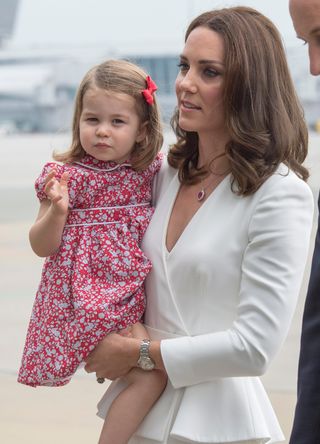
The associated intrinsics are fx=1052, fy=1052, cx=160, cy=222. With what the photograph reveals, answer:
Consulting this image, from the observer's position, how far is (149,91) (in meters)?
2.54

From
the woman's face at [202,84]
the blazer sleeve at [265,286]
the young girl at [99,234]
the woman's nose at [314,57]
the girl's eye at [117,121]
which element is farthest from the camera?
the girl's eye at [117,121]

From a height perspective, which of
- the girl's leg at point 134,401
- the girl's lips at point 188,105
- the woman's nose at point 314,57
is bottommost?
the girl's leg at point 134,401

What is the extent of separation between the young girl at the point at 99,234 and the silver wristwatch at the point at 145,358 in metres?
0.03

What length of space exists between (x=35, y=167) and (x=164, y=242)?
21.9m

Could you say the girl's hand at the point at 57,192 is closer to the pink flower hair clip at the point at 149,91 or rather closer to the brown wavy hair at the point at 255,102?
the pink flower hair clip at the point at 149,91

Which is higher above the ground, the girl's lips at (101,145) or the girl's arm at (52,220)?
the girl's lips at (101,145)

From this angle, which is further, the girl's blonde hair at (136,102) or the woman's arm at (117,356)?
the girl's blonde hair at (136,102)

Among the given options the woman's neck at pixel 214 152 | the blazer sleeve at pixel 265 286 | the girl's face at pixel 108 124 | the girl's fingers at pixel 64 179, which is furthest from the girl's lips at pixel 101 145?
the blazer sleeve at pixel 265 286

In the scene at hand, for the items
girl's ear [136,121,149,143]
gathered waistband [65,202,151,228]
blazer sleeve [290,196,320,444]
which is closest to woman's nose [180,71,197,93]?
girl's ear [136,121,149,143]

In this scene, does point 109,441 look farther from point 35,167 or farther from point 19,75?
point 19,75

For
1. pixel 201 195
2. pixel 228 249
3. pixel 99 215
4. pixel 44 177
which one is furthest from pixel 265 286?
pixel 44 177

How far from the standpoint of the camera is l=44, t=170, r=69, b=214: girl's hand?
244 centimetres

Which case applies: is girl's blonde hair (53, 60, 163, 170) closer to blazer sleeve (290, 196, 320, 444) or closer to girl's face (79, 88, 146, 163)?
girl's face (79, 88, 146, 163)

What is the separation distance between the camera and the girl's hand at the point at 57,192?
96.0 inches
